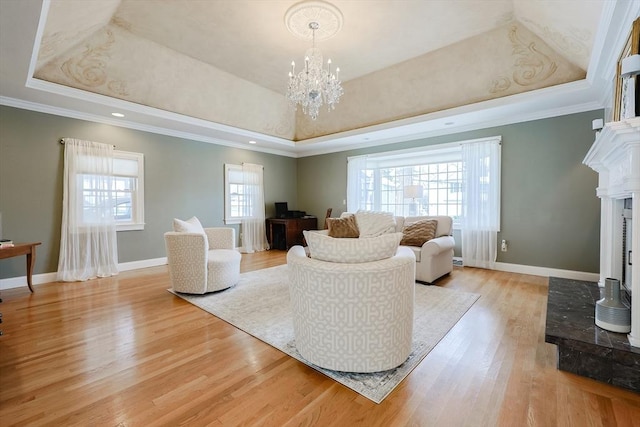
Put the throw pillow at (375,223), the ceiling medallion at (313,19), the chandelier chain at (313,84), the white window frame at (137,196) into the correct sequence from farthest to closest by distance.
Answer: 1. the white window frame at (137,196)
2. the throw pillow at (375,223)
3. the chandelier chain at (313,84)
4. the ceiling medallion at (313,19)

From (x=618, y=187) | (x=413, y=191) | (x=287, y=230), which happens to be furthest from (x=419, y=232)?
(x=287, y=230)

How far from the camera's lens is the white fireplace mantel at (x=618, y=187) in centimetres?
175

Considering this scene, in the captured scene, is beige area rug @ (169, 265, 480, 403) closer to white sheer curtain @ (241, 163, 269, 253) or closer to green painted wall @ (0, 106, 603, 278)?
green painted wall @ (0, 106, 603, 278)

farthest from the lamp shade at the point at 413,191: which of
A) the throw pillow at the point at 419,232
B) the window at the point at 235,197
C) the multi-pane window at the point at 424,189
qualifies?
the window at the point at 235,197

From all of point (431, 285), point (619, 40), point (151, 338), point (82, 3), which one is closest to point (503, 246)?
point (431, 285)

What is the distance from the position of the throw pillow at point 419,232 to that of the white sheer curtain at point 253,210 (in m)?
3.68

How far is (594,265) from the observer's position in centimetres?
404

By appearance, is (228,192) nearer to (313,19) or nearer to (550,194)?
(313,19)

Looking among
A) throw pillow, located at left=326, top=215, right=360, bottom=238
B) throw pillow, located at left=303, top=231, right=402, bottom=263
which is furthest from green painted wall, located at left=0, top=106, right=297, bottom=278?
throw pillow, located at left=303, top=231, right=402, bottom=263

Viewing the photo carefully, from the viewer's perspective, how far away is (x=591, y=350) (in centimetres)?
183

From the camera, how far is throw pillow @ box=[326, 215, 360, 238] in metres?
5.04

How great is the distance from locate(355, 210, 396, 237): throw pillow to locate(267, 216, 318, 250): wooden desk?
223 centimetres

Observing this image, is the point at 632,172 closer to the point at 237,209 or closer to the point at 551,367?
the point at 551,367

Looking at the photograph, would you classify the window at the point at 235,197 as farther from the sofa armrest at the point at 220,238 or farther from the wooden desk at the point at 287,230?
the sofa armrest at the point at 220,238
